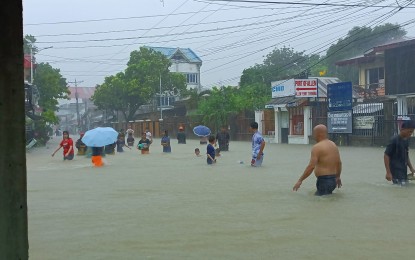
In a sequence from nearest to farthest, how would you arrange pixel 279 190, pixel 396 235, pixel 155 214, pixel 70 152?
pixel 396 235 → pixel 155 214 → pixel 279 190 → pixel 70 152

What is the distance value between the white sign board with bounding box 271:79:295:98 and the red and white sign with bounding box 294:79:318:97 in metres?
1.82

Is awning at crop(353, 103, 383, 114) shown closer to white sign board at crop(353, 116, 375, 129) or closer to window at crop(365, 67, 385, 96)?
white sign board at crop(353, 116, 375, 129)

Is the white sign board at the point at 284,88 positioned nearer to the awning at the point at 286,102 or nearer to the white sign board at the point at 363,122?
the awning at the point at 286,102

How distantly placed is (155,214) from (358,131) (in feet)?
72.9

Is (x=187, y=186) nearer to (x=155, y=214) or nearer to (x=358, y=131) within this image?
(x=155, y=214)

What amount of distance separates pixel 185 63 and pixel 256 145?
207ft

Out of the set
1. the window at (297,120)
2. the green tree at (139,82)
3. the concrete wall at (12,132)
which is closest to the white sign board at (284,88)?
the window at (297,120)

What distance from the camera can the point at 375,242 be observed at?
6.25 m

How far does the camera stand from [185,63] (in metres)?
78.2

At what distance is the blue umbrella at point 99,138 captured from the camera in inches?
755

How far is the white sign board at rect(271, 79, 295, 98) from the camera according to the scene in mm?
34731

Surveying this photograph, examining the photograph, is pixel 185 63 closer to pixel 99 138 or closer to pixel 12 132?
pixel 99 138

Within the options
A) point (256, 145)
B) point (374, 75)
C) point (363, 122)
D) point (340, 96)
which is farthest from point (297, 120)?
point (256, 145)

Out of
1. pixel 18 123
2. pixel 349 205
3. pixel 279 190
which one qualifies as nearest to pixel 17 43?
pixel 18 123
